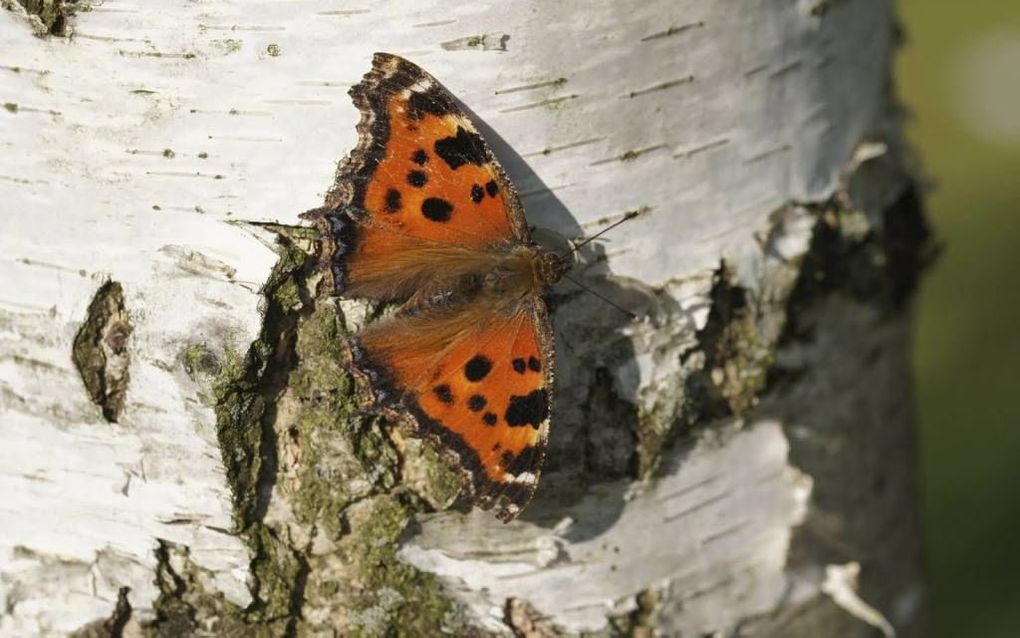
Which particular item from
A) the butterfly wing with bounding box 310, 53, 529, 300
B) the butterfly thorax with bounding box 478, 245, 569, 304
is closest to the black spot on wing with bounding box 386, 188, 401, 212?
the butterfly wing with bounding box 310, 53, 529, 300

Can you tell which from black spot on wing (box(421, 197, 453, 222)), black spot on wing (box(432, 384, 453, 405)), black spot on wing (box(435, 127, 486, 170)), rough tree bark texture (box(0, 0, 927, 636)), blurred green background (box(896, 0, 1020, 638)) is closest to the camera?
rough tree bark texture (box(0, 0, 927, 636))

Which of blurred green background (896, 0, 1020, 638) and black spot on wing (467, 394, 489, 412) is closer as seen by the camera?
black spot on wing (467, 394, 489, 412)

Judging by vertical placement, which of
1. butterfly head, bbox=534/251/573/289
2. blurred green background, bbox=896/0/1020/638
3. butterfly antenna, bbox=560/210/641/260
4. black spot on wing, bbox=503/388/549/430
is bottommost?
black spot on wing, bbox=503/388/549/430

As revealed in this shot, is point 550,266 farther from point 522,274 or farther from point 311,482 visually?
point 311,482

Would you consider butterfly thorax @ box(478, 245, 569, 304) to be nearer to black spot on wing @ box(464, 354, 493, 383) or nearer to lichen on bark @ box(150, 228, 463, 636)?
black spot on wing @ box(464, 354, 493, 383)

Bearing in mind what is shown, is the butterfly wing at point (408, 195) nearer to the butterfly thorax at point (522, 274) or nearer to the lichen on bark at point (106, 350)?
the butterfly thorax at point (522, 274)

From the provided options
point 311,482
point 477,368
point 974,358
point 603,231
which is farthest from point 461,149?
point 974,358

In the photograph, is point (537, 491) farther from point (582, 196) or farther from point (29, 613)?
point (29, 613)
